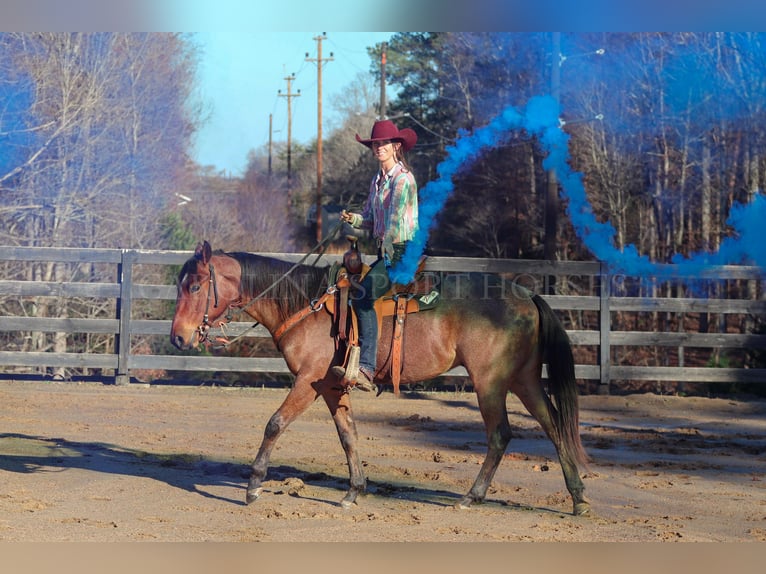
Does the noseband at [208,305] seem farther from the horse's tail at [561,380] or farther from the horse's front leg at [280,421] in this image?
the horse's tail at [561,380]

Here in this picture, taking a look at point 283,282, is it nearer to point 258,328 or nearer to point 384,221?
point 384,221

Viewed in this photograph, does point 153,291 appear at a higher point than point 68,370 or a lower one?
higher

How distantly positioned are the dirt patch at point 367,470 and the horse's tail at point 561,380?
0.52 metres

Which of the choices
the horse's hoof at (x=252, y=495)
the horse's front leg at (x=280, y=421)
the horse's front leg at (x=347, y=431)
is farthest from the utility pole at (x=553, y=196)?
the horse's hoof at (x=252, y=495)

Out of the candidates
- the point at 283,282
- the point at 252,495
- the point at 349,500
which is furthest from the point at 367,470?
the point at 283,282

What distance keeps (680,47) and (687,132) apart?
1.98 m

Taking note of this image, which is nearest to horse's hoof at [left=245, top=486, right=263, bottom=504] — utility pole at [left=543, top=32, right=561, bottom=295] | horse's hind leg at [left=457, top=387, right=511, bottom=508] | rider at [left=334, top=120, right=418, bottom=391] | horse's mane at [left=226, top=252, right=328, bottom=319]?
rider at [left=334, top=120, right=418, bottom=391]

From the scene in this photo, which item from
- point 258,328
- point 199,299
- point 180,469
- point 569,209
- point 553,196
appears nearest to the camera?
point 199,299

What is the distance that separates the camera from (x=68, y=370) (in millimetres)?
15867

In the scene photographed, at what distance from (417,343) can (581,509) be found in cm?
160

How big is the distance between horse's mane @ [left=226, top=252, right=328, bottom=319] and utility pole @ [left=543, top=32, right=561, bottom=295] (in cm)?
882

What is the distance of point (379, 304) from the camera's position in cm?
654
